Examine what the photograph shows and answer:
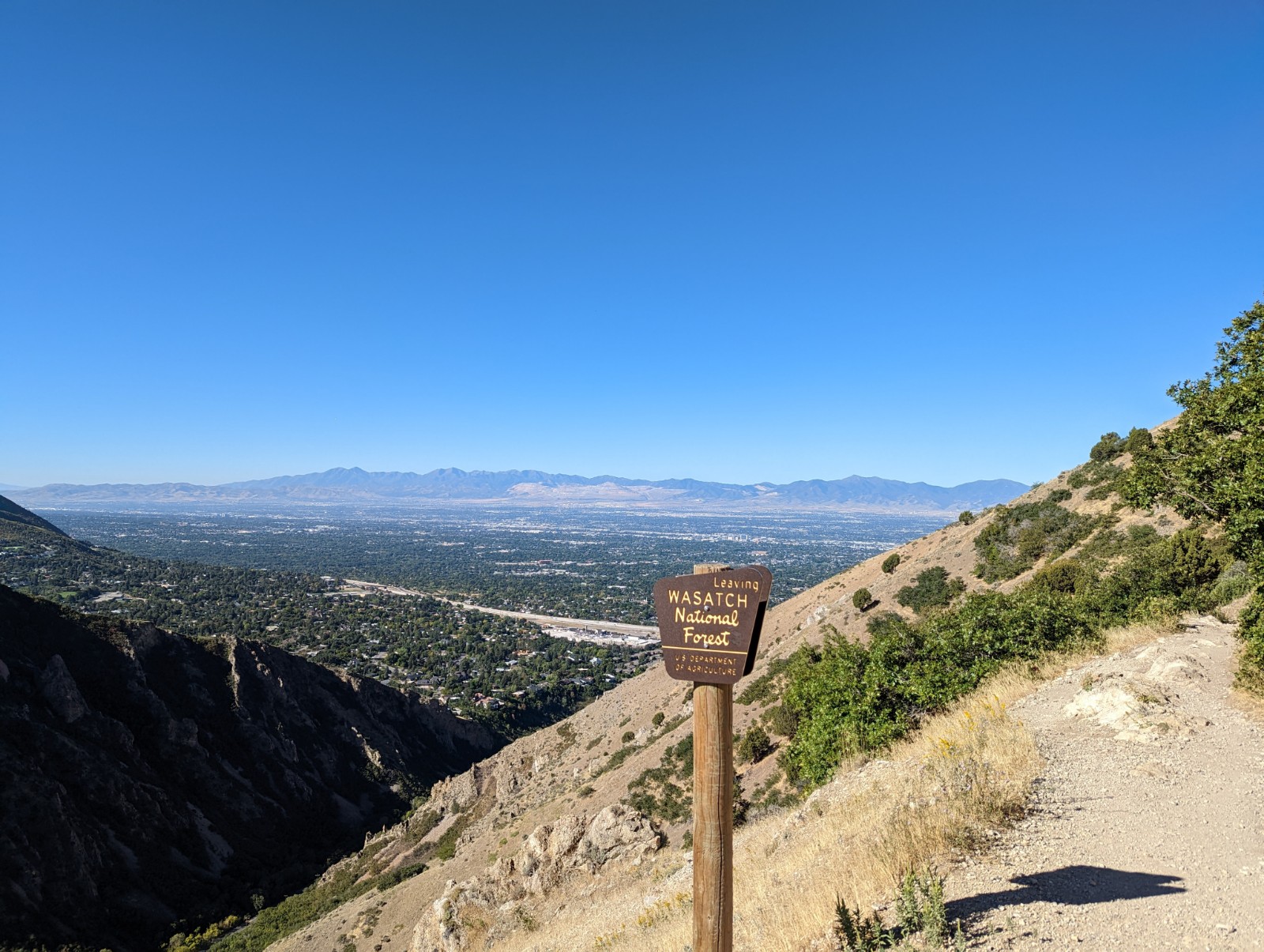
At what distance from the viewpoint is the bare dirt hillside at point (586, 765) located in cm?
2333

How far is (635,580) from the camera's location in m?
164

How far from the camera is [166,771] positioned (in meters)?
37.9

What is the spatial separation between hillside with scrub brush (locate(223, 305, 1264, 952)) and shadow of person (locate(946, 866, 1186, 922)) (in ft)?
1.13

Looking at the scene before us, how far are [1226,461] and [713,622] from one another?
1144 centimetres

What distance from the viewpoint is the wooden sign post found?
429 cm

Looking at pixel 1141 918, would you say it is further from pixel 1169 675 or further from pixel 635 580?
pixel 635 580

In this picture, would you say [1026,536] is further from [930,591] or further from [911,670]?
[911,670]

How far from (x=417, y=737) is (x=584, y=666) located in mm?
30290

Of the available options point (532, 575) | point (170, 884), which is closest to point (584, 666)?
point (170, 884)

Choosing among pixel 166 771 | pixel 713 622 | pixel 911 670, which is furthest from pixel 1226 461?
pixel 166 771

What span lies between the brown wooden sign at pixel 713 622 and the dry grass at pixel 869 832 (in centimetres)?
338

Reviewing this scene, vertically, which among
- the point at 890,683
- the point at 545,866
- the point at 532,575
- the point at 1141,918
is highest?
the point at 1141,918

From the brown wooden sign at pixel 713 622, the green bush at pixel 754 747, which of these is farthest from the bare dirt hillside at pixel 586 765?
the brown wooden sign at pixel 713 622

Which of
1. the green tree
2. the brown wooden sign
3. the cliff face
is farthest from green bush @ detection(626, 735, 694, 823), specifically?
the cliff face
